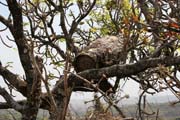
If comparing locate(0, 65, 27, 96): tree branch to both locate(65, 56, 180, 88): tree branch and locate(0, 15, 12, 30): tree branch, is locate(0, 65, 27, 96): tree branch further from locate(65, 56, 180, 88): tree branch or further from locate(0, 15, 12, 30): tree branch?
locate(65, 56, 180, 88): tree branch

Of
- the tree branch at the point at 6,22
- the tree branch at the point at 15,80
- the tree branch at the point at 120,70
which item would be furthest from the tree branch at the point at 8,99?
the tree branch at the point at 120,70

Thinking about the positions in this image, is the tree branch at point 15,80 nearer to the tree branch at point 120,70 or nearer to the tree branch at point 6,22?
the tree branch at point 6,22

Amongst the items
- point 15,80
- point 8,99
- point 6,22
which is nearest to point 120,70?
point 15,80

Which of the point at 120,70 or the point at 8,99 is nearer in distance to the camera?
the point at 120,70

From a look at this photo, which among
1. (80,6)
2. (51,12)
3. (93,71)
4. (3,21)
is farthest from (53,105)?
(80,6)

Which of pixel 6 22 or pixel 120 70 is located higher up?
pixel 6 22

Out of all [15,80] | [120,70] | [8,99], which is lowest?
[8,99]

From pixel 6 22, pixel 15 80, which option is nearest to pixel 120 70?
pixel 15 80

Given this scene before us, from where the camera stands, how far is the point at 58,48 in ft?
41.3

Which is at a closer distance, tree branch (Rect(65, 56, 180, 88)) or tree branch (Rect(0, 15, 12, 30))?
tree branch (Rect(65, 56, 180, 88))

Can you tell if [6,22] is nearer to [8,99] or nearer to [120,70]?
[8,99]

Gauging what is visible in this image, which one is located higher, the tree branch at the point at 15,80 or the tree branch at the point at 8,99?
the tree branch at the point at 15,80

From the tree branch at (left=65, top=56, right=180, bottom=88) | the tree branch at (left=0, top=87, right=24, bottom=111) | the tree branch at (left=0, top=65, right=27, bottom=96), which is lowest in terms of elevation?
the tree branch at (left=0, top=87, right=24, bottom=111)

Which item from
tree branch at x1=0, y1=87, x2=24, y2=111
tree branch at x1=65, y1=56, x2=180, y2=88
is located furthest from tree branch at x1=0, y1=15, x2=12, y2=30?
tree branch at x1=65, y1=56, x2=180, y2=88
